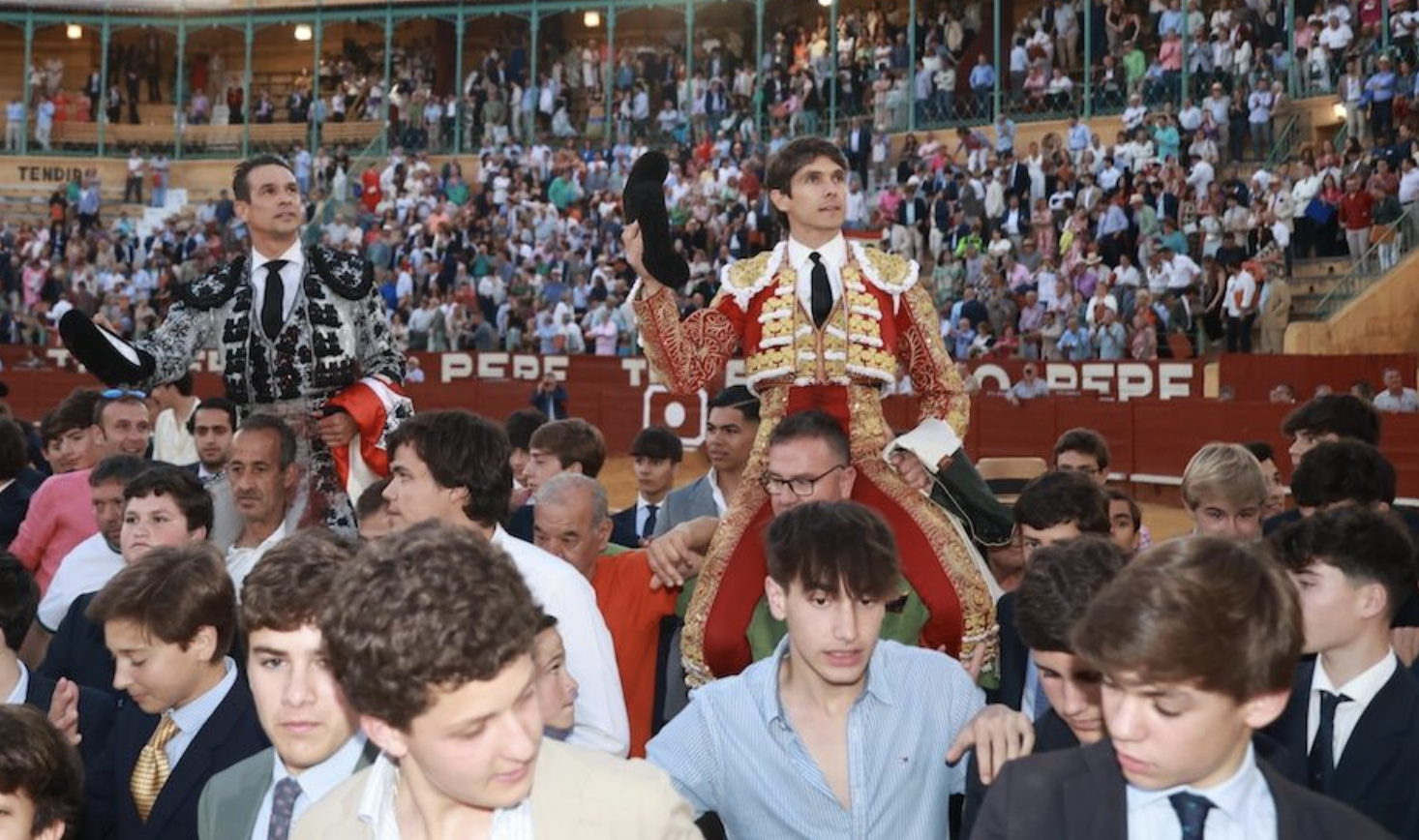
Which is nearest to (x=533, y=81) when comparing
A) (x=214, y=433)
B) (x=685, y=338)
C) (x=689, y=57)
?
(x=689, y=57)

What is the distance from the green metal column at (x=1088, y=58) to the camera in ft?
76.5

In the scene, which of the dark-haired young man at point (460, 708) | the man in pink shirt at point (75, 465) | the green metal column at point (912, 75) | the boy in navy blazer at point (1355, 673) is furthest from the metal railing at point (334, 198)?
the dark-haired young man at point (460, 708)

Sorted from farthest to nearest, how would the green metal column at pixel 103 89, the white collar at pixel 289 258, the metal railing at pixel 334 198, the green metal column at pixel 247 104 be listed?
the green metal column at pixel 103 89 < the green metal column at pixel 247 104 < the metal railing at pixel 334 198 < the white collar at pixel 289 258

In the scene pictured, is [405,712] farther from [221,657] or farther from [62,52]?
[62,52]

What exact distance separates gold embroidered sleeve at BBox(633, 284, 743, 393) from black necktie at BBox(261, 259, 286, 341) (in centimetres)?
120

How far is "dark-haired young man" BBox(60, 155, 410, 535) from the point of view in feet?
17.2

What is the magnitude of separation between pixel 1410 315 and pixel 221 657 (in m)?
15.8

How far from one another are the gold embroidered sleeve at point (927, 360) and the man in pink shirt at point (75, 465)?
258cm

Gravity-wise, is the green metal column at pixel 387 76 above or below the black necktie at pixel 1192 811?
above

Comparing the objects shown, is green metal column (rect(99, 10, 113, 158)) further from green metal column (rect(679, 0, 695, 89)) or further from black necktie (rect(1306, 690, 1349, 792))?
black necktie (rect(1306, 690, 1349, 792))

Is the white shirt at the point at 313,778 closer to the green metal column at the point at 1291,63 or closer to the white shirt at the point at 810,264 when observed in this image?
the white shirt at the point at 810,264

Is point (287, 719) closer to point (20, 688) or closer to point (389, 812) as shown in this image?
point (389, 812)

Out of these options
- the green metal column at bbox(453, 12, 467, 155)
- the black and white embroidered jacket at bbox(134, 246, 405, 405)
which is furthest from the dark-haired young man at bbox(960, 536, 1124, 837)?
the green metal column at bbox(453, 12, 467, 155)

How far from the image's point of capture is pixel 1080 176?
20.4 meters
